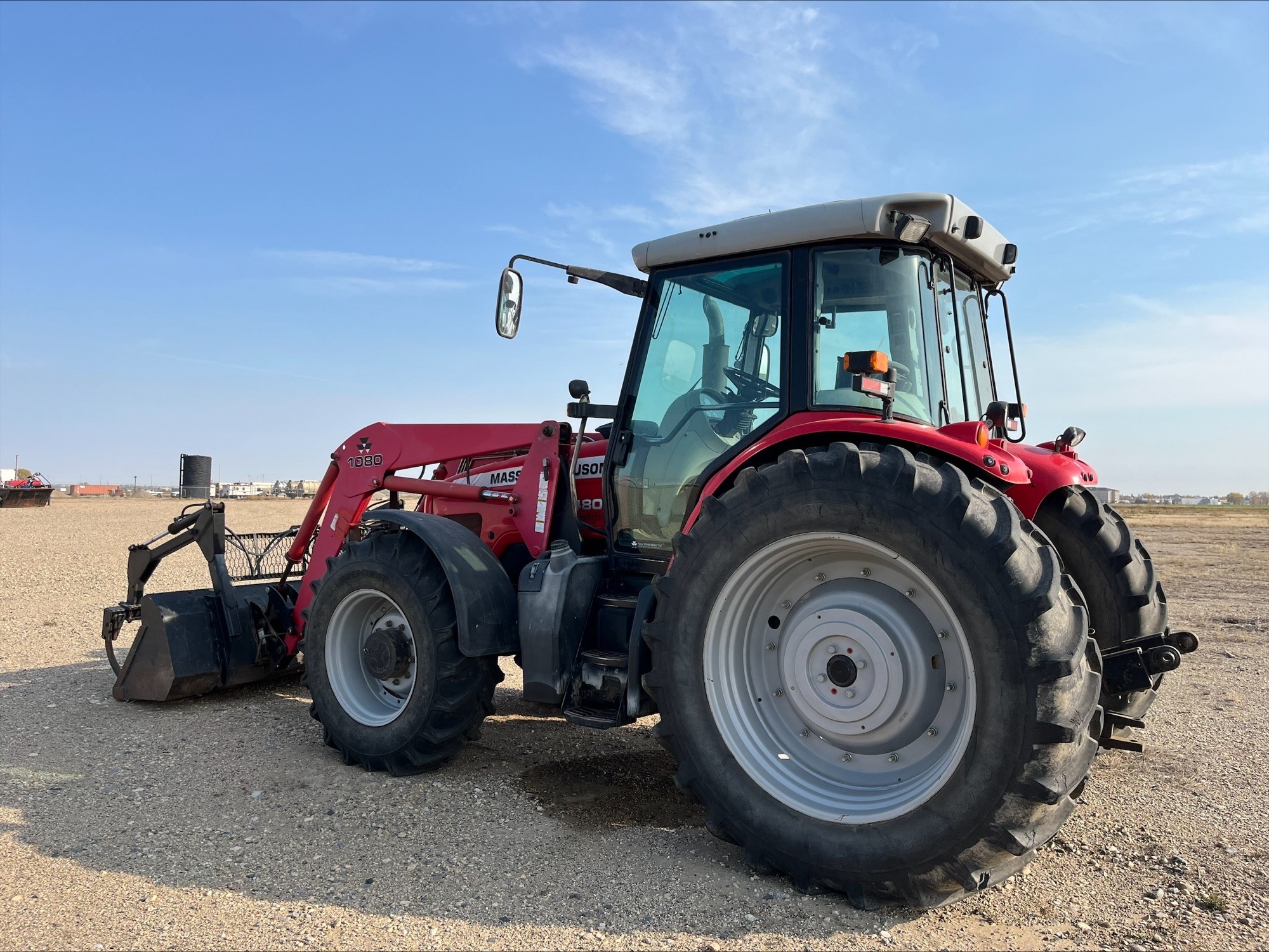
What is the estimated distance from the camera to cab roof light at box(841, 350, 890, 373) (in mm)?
3520

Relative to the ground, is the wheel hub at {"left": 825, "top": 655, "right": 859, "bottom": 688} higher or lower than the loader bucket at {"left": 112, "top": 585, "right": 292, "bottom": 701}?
higher

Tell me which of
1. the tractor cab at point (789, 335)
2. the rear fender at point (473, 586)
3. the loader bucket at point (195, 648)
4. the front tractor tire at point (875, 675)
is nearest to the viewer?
the front tractor tire at point (875, 675)

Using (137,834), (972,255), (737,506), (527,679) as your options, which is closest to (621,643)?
(527,679)

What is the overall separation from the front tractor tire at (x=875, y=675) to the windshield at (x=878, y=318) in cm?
69

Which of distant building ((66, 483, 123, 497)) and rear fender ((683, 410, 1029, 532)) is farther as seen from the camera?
distant building ((66, 483, 123, 497))

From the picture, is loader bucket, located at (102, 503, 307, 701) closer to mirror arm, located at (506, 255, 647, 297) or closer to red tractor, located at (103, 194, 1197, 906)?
red tractor, located at (103, 194, 1197, 906)

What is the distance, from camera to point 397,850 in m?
3.65

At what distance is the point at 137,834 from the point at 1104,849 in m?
4.10

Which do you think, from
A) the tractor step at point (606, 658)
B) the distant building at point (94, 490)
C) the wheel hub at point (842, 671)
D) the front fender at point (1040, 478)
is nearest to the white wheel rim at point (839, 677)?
the wheel hub at point (842, 671)

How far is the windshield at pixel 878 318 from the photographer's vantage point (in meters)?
3.93

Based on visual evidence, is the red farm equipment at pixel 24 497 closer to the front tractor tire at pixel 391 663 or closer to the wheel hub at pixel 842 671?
the front tractor tire at pixel 391 663

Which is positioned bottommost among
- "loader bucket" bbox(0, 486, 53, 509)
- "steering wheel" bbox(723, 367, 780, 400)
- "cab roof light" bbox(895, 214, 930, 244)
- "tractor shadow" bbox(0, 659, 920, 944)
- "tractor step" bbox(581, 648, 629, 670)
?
"tractor shadow" bbox(0, 659, 920, 944)

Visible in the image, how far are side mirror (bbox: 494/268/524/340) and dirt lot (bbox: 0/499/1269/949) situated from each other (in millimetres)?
2383

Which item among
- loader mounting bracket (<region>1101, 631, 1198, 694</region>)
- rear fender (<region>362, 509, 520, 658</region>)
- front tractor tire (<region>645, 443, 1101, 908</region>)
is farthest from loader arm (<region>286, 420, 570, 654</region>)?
loader mounting bracket (<region>1101, 631, 1198, 694</region>)
